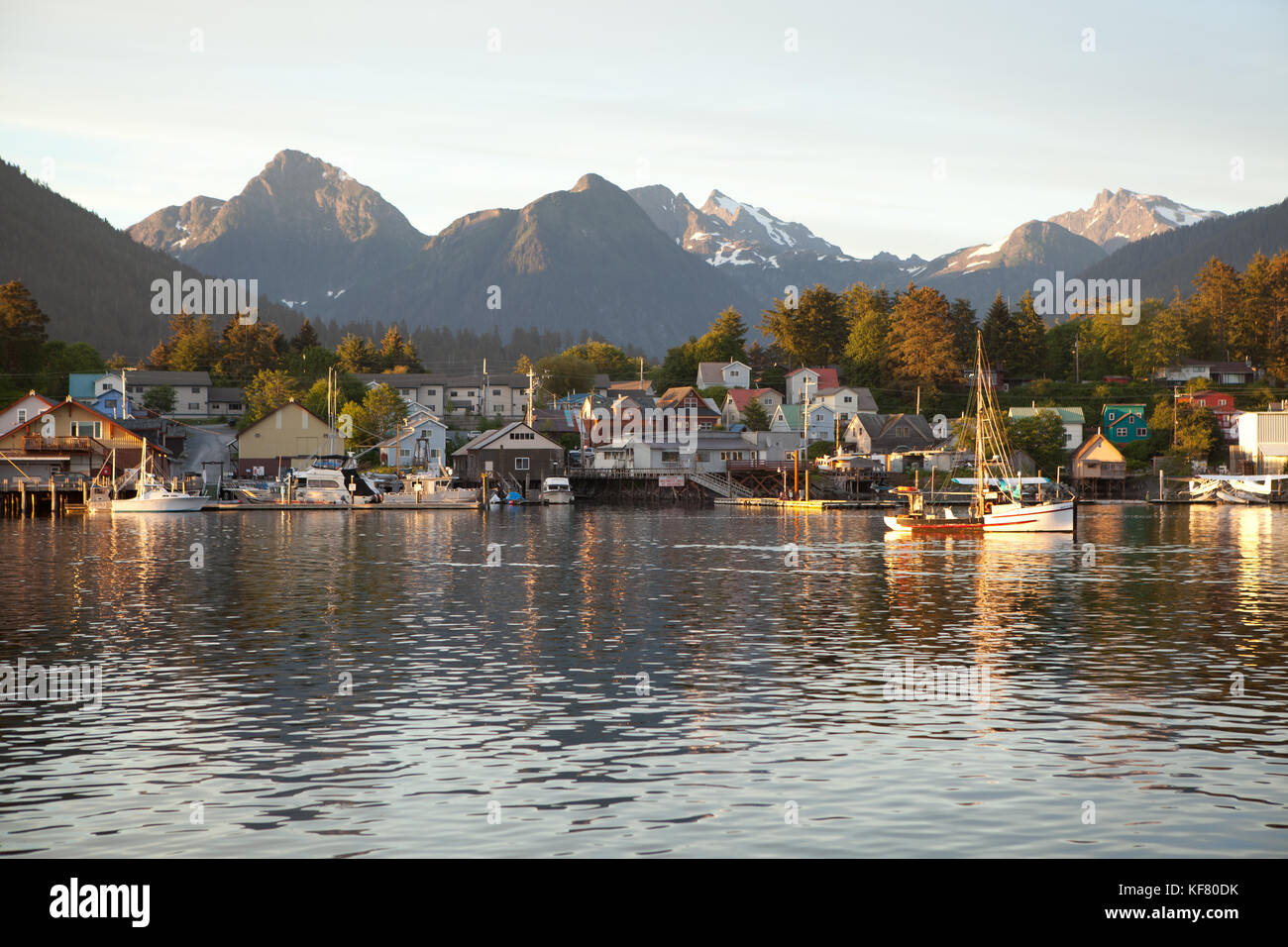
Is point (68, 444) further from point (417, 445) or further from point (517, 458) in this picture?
point (517, 458)

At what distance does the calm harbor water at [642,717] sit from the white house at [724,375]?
14333 cm

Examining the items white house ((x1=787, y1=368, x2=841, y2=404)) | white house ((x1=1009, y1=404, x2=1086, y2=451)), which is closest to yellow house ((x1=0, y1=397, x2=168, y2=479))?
white house ((x1=787, y1=368, x2=841, y2=404))

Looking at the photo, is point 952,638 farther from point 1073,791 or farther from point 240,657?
point 240,657

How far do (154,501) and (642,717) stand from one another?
97128 millimetres

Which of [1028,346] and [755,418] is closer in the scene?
[755,418]

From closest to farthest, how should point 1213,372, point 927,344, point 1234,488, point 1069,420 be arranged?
point 1234,488 → point 1069,420 → point 927,344 → point 1213,372

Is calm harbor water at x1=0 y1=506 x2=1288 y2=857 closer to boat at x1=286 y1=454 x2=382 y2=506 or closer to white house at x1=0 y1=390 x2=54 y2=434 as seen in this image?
boat at x1=286 y1=454 x2=382 y2=506

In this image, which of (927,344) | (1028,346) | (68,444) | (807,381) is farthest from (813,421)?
(68,444)

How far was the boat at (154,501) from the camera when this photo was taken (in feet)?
362

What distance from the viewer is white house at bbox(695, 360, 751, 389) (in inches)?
7790

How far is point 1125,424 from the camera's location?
160875 millimetres

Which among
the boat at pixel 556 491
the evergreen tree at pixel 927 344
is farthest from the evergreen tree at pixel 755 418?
the boat at pixel 556 491

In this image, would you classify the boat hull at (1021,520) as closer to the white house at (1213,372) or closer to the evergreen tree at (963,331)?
the evergreen tree at (963,331)

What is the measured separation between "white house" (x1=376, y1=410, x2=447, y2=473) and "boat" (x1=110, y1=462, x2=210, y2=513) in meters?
38.4
